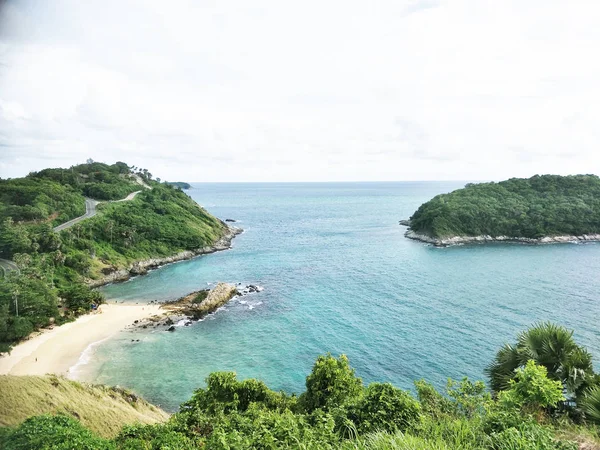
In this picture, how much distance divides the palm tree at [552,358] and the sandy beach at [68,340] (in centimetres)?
3145

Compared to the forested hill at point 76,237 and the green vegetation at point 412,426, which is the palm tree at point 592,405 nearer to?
the green vegetation at point 412,426

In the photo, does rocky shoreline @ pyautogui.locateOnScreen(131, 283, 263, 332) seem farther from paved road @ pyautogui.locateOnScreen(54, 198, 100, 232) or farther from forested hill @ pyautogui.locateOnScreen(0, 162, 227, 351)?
paved road @ pyautogui.locateOnScreen(54, 198, 100, 232)

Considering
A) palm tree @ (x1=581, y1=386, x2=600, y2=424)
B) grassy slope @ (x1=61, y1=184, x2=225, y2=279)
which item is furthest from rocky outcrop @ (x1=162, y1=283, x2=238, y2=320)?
palm tree @ (x1=581, y1=386, x2=600, y2=424)

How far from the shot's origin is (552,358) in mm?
11992

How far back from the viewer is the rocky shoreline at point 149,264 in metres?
55.9

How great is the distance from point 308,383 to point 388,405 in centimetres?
769

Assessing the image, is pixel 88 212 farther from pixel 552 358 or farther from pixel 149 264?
pixel 552 358

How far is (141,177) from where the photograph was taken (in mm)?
120688

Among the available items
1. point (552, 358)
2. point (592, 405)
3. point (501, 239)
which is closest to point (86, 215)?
point (552, 358)

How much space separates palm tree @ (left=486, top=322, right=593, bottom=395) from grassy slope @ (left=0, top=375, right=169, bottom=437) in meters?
16.6

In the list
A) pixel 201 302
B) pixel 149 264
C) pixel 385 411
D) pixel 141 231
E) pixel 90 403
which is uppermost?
pixel 141 231

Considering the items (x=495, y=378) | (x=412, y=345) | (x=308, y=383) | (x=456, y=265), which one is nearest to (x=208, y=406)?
(x=308, y=383)

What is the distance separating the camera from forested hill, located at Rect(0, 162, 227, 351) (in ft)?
90.5

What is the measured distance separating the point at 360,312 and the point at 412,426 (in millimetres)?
33271
